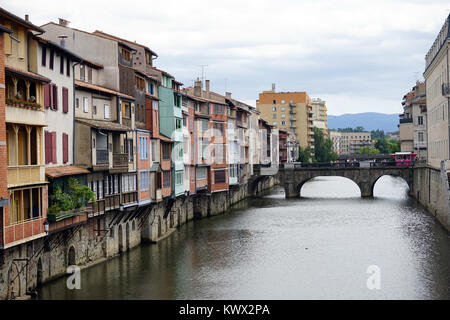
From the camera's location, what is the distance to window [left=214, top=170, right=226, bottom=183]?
90.7 meters

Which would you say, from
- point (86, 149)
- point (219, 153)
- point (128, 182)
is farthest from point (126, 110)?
point (219, 153)

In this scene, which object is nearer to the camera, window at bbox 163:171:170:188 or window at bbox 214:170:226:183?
window at bbox 163:171:170:188

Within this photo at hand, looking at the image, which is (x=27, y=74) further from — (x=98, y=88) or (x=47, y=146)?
(x=98, y=88)

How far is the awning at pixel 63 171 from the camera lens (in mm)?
41519

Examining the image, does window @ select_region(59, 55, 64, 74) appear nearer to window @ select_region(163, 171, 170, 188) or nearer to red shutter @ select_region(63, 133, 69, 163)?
red shutter @ select_region(63, 133, 69, 163)

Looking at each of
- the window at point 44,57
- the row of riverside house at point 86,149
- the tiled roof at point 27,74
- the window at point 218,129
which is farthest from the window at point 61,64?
the window at point 218,129

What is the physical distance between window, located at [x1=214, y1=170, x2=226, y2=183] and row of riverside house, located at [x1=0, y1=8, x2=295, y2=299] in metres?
1.56

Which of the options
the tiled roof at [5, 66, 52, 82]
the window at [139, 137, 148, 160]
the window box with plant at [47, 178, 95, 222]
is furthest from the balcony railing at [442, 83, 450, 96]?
the tiled roof at [5, 66, 52, 82]

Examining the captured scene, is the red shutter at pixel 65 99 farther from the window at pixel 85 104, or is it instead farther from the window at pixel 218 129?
the window at pixel 218 129

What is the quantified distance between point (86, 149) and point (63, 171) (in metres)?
4.68

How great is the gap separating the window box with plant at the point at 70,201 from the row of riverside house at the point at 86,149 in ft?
0.43

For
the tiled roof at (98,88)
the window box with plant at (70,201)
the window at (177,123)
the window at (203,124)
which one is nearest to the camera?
the window box with plant at (70,201)
